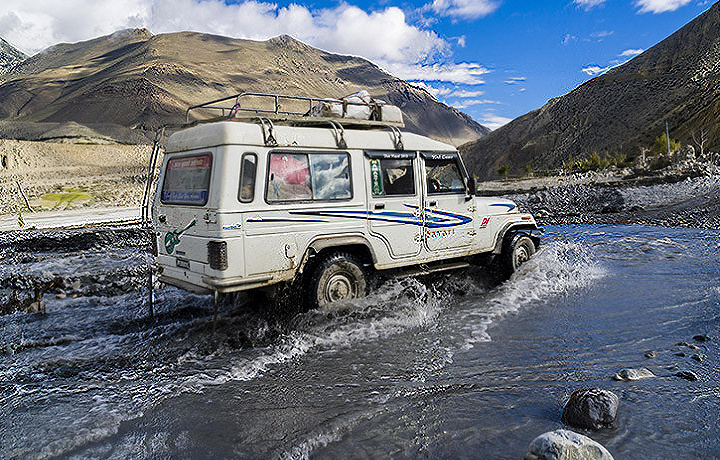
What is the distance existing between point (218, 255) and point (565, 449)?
406cm

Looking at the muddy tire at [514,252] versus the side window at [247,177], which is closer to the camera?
the side window at [247,177]

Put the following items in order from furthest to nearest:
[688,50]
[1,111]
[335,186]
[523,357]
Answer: [1,111] → [688,50] → [335,186] → [523,357]

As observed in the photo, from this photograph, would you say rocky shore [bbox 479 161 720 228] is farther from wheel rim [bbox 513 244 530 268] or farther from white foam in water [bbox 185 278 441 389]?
white foam in water [bbox 185 278 441 389]

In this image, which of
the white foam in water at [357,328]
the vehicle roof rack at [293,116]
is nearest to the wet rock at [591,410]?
the white foam in water at [357,328]

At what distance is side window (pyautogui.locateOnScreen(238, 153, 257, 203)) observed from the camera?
611 cm

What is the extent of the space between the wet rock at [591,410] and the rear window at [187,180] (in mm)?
4409

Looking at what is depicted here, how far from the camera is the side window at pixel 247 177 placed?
611cm

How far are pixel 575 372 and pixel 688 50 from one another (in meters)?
99.0

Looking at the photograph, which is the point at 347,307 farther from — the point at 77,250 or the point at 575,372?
the point at 77,250

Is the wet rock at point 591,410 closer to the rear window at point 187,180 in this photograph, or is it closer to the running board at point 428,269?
the running board at point 428,269

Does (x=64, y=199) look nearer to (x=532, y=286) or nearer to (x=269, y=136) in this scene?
(x=269, y=136)

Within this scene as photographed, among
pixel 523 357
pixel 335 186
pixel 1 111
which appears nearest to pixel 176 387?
pixel 335 186

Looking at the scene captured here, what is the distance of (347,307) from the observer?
7.03m

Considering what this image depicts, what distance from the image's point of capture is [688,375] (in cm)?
492
